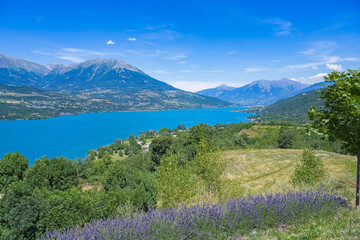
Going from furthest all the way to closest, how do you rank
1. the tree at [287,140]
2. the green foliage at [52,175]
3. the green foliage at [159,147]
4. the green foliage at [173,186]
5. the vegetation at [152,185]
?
1. the tree at [287,140]
2. the green foliage at [159,147]
3. the green foliage at [52,175]
4. the green foliage at [173,186]
5. the vegetation at [152,185]

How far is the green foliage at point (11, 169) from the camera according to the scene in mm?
43344

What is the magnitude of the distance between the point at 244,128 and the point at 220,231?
111679 mm

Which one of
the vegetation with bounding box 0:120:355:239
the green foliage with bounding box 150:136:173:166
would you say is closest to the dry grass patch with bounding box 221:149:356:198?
the vegetation with bounding box 0:120:355:239

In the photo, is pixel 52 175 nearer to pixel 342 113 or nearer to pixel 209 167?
pixel 209 167

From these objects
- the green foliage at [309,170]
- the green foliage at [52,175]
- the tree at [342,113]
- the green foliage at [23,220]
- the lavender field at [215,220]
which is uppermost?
the tree at [342,113]

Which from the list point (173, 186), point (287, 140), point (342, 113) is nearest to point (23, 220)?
point (173, 186)

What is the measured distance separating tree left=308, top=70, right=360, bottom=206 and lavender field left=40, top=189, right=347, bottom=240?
1851 mm

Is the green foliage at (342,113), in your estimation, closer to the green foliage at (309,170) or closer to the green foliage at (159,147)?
the green foliage at (309,170)

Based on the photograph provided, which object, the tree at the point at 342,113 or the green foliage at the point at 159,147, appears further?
the green foliage at the point at 159,147

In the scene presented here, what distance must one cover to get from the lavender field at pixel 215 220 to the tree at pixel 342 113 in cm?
185

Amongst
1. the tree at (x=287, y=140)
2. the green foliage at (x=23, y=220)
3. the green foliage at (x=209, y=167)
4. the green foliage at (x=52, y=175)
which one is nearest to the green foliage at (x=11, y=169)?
the green foliage at (x=52, y=175)

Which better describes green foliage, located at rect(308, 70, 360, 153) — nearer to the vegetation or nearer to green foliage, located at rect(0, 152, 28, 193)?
the vegetation

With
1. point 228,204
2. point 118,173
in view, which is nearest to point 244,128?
point 118,173

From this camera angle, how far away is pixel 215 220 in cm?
519
